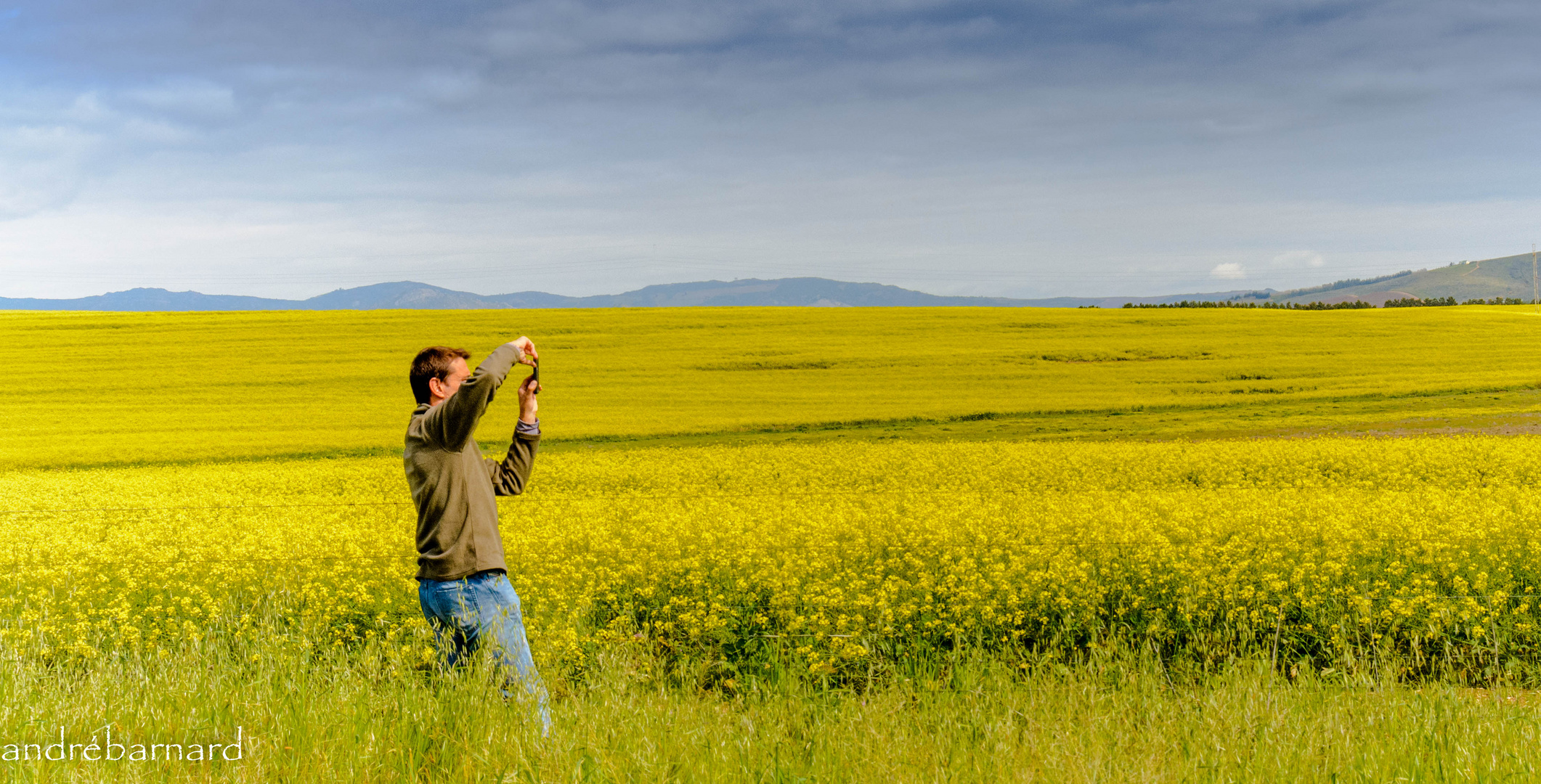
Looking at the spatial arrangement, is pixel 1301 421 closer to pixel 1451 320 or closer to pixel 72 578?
pixel 72 578

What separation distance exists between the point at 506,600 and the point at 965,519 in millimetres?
6250

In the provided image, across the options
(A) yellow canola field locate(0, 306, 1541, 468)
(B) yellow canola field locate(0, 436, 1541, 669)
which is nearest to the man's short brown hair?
(B) yellow canola field locate(0, 436, 1541, 669)

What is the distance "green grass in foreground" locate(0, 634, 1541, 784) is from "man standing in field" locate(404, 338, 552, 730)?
227 millimetres

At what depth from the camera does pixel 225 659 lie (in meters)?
4.70

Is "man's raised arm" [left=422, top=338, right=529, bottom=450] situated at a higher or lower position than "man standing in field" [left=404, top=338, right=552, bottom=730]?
higher

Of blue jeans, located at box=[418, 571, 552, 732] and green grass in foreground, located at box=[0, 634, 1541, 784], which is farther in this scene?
blue jeans, located at box=[418, 571, 552, 732]

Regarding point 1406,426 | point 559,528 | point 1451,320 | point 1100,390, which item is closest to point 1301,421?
point 1406,426

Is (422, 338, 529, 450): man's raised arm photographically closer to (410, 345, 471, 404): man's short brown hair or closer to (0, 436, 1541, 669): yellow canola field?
(410, 345, 471, 404): man's short brown hair

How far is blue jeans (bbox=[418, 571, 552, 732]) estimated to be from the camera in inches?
147

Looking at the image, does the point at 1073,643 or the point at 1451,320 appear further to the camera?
the point at 1451,320

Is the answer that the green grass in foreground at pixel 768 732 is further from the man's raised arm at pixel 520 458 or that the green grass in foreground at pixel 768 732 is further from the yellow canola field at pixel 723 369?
the yellow canola field at pixel 723 369

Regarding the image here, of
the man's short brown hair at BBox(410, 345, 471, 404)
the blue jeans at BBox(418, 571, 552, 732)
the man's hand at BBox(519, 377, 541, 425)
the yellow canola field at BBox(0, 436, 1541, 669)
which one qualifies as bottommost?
the yellow canola field at BBox(0, 436, 1541, 669)

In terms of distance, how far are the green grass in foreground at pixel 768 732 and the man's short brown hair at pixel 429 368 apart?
125 centimetres

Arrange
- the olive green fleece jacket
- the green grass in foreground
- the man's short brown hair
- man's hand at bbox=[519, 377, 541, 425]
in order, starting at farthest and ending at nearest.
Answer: man's hand at bbox=[519, 377, 541, 425]
the man's short brown hair
the olive green fleece jacket
the green grass in foreground
